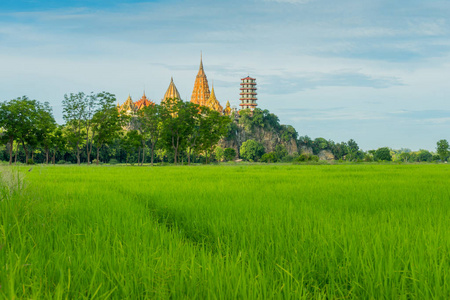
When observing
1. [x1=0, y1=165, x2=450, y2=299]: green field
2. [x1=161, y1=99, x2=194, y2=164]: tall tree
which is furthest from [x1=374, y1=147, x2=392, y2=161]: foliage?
[x1=0, y1=165, x2=450, y2=299]: green field

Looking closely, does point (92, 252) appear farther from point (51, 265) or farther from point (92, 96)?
point (92, 96)

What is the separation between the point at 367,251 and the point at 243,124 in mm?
110392

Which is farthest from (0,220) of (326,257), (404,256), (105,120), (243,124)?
(243,124)

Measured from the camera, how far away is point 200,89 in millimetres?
143375

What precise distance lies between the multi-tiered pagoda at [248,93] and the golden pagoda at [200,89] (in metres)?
15.3

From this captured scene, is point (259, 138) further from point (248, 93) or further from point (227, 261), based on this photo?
point (227, 261)

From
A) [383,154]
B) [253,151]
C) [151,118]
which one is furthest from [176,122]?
[383,154]

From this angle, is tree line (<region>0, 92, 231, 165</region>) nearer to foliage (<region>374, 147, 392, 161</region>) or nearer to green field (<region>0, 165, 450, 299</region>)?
green field (<region>0, 165, 450, 299</region>)

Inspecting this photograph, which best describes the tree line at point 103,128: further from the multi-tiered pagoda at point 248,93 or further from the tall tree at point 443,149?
the multi-tiered pagoda at point 248,93

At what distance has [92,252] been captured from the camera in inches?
90.7

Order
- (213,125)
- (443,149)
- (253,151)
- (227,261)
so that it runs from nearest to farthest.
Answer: (227,261) → (213,125) → (443,149) → (253,151)

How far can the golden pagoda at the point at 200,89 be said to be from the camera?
14050 cm

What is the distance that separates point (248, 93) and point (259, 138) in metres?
33.6

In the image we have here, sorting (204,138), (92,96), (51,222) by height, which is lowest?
(51,222)
